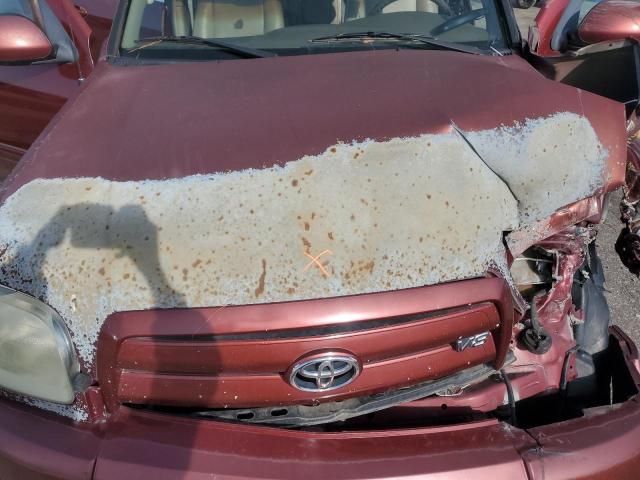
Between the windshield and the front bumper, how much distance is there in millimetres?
1433

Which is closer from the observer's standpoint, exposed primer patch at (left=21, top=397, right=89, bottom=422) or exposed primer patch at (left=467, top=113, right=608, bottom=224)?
exposed primer patch at (left=21, top=397, right=89, bottom=422)

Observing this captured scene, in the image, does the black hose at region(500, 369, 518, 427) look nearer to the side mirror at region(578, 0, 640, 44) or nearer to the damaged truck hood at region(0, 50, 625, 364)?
the damaged truck hood at region(0, 50, 625, 364)

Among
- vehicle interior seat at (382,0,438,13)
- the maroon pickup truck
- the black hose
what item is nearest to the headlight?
the maroon pickup truck

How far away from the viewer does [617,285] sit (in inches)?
147

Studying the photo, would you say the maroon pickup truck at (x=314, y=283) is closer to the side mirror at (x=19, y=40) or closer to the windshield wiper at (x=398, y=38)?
the windshield wiper at (x=398, y=38)

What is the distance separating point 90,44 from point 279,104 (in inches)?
82.0

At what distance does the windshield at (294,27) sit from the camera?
2445 millimetres

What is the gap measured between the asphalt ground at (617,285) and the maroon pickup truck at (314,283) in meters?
1.31

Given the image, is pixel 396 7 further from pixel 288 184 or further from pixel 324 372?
pixel 324 372

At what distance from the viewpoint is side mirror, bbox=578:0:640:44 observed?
2.74 metres

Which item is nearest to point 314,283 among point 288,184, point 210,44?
point 288,184

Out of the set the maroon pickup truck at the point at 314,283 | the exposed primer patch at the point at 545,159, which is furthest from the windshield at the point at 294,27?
the exposed primer patch at the point at 545,159

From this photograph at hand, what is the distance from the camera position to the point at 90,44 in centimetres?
355

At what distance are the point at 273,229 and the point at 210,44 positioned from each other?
1.19 metres
